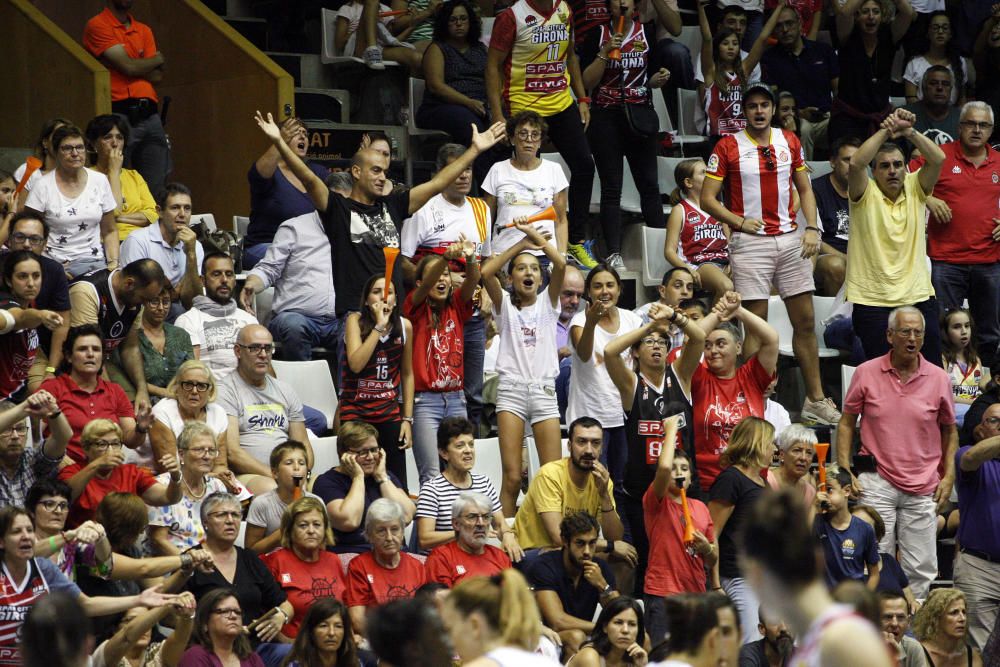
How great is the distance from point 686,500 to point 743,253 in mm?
2590

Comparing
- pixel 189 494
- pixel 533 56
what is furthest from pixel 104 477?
pixel 533 56

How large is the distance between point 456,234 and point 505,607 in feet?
18.6

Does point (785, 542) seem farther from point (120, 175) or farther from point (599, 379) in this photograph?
point (120, 175)

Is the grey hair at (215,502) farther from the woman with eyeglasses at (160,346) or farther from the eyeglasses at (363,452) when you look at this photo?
the woman with eyeglasses at (160,346)

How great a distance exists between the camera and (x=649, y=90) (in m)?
11.5

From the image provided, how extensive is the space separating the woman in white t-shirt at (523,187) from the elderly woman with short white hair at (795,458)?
2253mm

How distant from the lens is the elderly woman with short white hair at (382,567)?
7.16 meters

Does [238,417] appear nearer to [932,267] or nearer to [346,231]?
[346,231]

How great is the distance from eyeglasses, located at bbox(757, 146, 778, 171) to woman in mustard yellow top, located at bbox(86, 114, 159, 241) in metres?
3.75

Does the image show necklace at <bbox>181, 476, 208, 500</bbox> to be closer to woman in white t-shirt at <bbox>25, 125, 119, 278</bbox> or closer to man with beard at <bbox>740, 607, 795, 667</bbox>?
woman in white t-shirt at <bbox>25, 125, 119, 278</bbox>

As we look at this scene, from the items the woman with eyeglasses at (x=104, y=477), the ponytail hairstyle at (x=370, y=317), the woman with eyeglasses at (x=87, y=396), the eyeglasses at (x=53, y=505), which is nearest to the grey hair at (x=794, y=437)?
the ponytail hairstyle at (x=370, y=317)

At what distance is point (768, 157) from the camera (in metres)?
10.1

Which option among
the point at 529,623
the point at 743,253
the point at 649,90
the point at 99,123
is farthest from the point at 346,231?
the point at 529,623

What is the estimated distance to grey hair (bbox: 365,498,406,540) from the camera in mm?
7203
